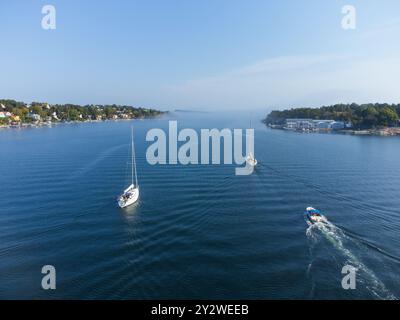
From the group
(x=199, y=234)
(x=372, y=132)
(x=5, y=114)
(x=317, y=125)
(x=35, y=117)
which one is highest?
(x=5, y=114)

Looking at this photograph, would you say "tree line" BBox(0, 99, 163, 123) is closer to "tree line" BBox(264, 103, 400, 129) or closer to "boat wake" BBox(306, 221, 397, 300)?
"tree line" BBox(264, 103, 400, 129)

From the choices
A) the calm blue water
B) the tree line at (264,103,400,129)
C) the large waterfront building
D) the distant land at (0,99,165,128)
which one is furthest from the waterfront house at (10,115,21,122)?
the tree line at (264,103,400,129)

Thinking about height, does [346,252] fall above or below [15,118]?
below

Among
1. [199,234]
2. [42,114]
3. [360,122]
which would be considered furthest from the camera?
[42,114]

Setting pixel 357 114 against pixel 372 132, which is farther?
pixel 357 114

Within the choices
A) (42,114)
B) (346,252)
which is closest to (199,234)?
(346,252)

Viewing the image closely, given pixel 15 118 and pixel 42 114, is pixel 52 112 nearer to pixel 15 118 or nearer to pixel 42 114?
pixel 42 114

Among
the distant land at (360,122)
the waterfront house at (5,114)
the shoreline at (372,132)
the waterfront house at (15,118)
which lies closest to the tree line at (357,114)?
the distant land at (360,122)
